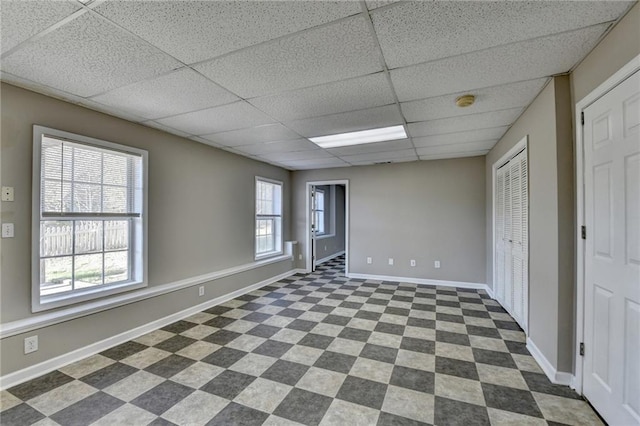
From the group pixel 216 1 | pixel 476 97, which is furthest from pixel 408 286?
pixel 216 1

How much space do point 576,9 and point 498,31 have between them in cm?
34

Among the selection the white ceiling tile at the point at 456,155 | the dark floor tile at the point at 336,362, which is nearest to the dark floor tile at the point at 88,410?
the dark floor tile at the point at 336,362

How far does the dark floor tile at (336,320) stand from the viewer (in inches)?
133

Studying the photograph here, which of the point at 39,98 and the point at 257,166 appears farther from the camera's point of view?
the point at 257,166

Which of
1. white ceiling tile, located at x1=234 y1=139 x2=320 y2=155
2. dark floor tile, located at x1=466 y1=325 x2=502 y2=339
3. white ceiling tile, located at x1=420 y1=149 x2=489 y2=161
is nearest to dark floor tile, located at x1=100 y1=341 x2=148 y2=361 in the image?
white ceiling tile, located at x1=234 y1=139 x2=320 y2=155

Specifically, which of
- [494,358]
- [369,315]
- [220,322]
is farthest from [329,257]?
[494,358]

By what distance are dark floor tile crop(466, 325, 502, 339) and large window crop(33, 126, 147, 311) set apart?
387 centimetres

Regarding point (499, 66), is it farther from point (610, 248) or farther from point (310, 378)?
point (310, 378)

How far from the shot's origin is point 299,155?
187 inches

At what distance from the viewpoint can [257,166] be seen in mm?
5199

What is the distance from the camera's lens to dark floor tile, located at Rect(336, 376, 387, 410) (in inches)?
75.9

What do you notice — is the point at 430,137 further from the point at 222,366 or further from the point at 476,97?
the point at 222,366

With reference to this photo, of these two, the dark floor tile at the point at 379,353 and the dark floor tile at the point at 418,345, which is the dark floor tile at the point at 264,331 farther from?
the dark floor tile at the point at 418,345

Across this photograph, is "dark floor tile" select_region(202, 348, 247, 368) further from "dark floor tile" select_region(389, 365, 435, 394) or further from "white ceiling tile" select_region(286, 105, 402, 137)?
"white ceiling tile" select_region(286, 105, 402, 137)
